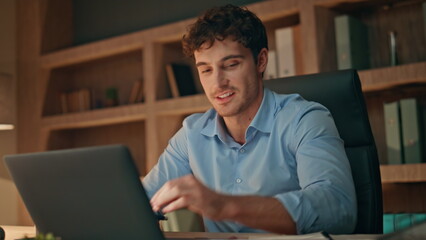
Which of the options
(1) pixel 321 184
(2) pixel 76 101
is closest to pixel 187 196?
(1) pixel 321 184

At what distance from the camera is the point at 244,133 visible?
1579mm

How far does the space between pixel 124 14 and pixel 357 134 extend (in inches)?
101

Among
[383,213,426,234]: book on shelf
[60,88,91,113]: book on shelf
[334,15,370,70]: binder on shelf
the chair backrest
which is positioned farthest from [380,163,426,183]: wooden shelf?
[60,88,91,113]: book on shelf

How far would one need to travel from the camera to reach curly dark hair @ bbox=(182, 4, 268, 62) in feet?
4.99

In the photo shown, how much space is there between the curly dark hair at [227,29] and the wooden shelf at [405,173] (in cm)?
107

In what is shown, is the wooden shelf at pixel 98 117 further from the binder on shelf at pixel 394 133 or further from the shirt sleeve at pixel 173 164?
the shirt sleeve at pixel 173 164

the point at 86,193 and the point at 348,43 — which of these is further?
the point at 348,43

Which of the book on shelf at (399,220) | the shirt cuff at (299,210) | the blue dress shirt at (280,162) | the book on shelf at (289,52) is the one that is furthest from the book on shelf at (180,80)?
the shirt cuff at (299,210)

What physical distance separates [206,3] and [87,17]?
1065mm

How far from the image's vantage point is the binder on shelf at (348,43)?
253 cm

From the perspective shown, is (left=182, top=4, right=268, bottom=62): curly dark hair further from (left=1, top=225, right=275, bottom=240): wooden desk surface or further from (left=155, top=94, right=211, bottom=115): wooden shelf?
(left=155, top=94, right=211, bottom=115): wooden shelf

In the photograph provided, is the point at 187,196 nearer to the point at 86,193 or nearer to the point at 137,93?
the point at 86,193

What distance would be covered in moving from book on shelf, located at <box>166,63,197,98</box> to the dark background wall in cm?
36

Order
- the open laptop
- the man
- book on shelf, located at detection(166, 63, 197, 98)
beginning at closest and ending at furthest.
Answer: the open laptop, the man, book on shelf, located at detection(166, 63, 197, 98)
